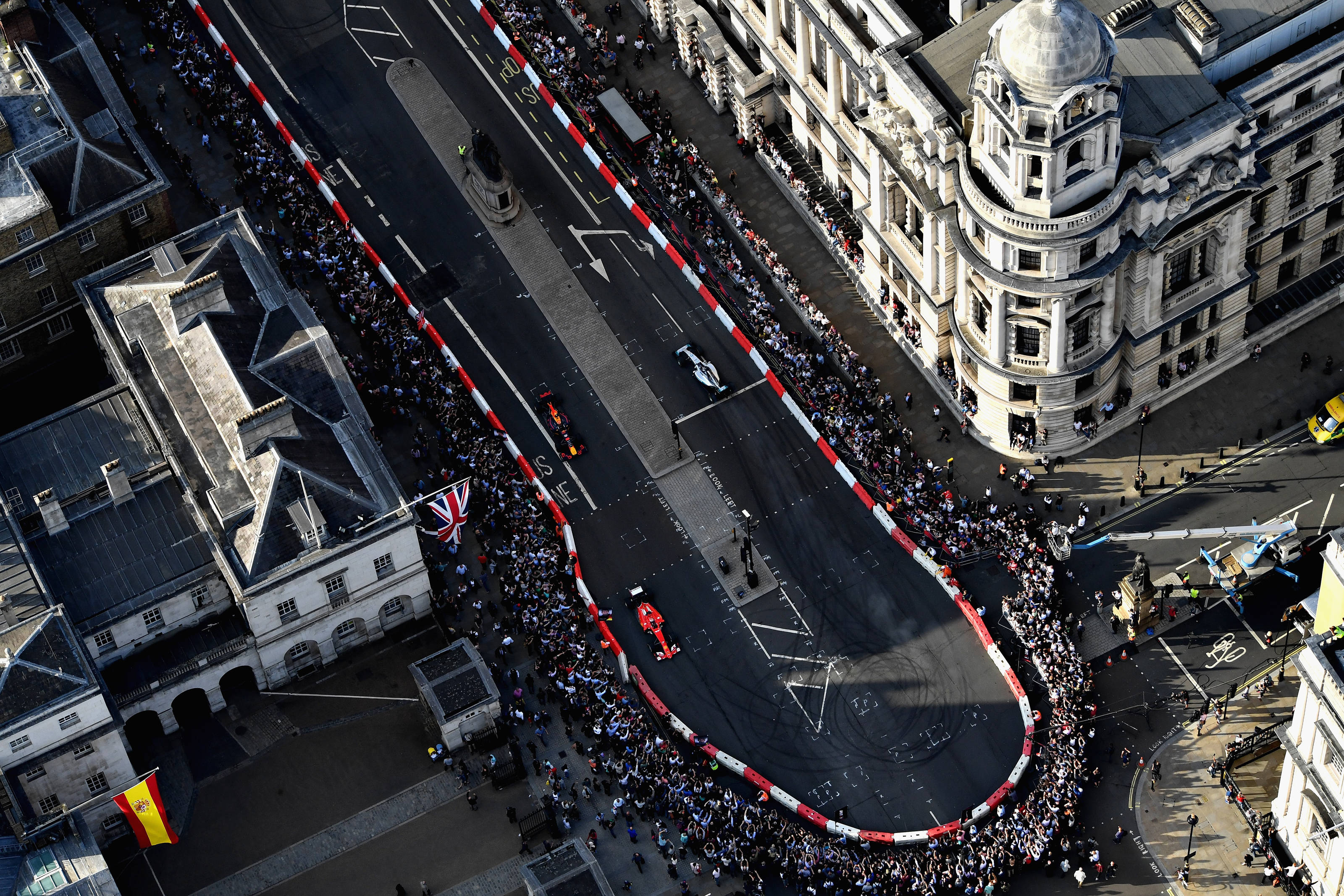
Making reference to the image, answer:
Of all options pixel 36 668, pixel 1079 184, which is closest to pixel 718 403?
pixel 1079 184

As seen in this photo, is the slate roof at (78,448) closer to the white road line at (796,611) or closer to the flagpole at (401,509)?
the flagpole at (401,509)

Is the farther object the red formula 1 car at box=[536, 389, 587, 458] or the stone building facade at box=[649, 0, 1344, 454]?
the red formula 1 car at box=[536, 389, 587, 458]

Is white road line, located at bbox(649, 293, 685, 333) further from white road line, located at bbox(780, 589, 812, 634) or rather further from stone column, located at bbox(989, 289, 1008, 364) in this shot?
stone column, located at bbox(989, 289, 1008, 364)

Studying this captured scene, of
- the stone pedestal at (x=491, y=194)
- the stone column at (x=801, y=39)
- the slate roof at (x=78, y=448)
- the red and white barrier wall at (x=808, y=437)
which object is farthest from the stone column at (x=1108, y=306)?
the slate roof at (x=78, y=448)

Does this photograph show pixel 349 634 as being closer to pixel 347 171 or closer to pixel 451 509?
pixel 451 509

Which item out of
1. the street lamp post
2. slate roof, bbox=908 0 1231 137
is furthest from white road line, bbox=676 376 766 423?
slate roof, bbox=908 0 1231 137

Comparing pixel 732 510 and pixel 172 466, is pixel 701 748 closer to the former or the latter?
pixel 732 510
